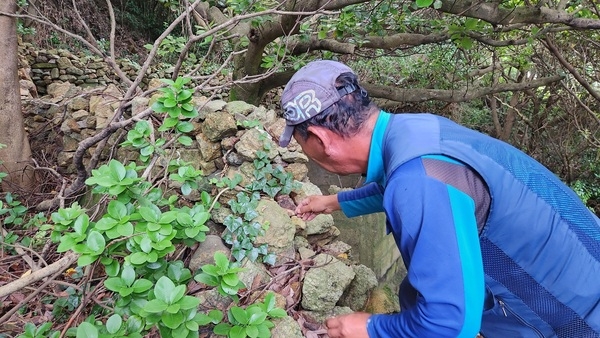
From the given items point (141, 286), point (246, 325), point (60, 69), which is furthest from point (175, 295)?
point (60, 69)

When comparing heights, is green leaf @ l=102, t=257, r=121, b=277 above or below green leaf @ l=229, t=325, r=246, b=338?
above

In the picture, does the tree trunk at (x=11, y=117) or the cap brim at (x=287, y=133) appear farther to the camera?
the tree trunk at (x=11, y=117)

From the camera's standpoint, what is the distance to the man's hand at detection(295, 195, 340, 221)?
1.91 metres

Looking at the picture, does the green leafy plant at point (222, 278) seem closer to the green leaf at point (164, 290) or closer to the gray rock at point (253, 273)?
the green leaf at point (164, 290)

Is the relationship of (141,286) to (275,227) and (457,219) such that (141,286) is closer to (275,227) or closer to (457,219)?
(275,227)

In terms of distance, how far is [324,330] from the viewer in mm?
1710

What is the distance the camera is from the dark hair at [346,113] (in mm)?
1176

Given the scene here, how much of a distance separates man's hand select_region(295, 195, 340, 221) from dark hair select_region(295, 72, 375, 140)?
740 millimetres

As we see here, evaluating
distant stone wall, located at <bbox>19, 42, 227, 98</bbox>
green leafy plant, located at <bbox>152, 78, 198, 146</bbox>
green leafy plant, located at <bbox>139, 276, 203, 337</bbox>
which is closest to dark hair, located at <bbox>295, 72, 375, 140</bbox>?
green leafy plant, located at <bbox>139, 276, 203, 337</bbox>

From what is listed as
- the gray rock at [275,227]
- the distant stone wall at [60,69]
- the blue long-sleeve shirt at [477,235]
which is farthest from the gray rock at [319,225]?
the distant stone wall at [60,69]

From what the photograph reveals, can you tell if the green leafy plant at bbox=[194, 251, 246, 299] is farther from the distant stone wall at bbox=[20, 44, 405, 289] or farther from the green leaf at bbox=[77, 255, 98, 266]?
the distant stone wall at bbox=[20, 44, 405, 289]

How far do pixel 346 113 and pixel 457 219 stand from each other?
1.47 ft

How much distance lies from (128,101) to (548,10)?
10.3 ft

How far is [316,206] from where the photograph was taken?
6.53 feet
